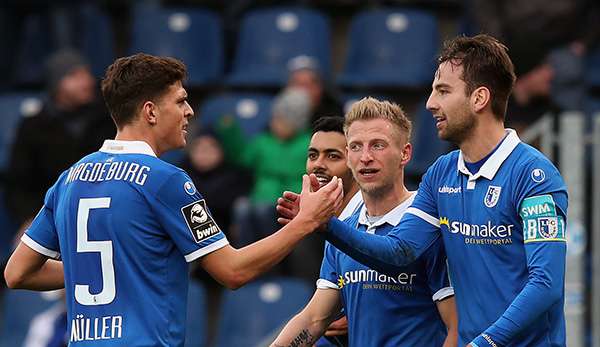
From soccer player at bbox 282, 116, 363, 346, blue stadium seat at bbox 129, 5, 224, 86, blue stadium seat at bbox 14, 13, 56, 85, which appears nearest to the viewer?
soccer player at bbox 282, 116, 363, 346

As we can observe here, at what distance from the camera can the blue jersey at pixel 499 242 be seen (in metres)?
5.51

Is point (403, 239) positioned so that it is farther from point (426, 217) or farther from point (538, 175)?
point (538, 175)

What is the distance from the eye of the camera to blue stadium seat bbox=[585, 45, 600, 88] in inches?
477

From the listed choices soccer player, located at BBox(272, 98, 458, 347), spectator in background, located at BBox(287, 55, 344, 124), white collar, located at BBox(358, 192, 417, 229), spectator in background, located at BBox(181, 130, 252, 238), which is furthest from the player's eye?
spectator in background, located at BBox(181, 130, 252, 238)

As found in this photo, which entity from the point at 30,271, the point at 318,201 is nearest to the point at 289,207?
the point at 318,201

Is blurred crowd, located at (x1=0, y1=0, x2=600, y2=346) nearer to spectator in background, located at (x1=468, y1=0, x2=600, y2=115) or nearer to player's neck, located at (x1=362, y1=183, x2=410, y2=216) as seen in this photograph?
spectator in background, located at (x1=468, y1=0, x2=600, y2=115)

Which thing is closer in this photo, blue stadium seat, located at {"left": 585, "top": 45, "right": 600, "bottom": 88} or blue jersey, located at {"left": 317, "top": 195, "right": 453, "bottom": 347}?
blue jersey, located at {"left": 317, "top": 195, "right": 453, "bottom": 347}

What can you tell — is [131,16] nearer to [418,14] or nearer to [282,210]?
[418,14]

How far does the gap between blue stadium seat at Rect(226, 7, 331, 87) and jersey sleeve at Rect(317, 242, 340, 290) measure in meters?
5.93

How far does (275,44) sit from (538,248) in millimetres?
7570

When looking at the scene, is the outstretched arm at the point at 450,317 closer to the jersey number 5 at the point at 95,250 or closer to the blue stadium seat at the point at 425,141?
the jersey number 5 at the point at 95,250

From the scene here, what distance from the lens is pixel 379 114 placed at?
6496 millimetres

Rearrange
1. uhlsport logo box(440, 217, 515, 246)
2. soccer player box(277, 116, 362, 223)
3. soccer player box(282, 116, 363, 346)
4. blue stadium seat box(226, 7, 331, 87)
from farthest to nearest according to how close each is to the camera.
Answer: blue stadium seat box(226, 7, 331, 87) → soccer player box(277, 116, 362, 223) → soccer player box(282, 116, 363, 346) → uhlsport logo box(440, 217, 515, 246)

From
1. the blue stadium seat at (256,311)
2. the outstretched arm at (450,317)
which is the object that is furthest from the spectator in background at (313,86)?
the outstretched arm at (450,317)
